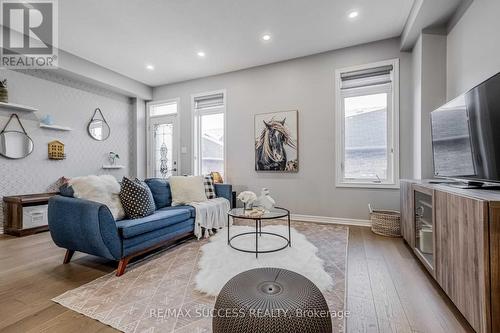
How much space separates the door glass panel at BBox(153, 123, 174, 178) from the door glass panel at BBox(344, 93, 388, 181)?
12.1 ft

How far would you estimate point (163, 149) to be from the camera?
545 cm

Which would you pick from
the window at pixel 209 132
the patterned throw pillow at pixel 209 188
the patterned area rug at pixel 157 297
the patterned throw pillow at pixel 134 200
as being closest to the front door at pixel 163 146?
the window at pixel 209 132

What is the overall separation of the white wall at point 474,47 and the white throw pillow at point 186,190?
10.9 feet

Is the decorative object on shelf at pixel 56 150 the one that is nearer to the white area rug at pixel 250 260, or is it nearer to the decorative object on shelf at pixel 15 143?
the decorative object on shelf at pixel 15 143

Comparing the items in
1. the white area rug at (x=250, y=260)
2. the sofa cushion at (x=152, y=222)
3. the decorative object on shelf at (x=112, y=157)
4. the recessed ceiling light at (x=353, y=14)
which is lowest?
the white area rug at (x=250, y=260)

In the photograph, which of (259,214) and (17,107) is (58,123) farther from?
(259,214)

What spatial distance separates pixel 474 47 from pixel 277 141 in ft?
8.70

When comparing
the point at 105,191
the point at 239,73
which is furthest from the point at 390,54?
the point at 105,191

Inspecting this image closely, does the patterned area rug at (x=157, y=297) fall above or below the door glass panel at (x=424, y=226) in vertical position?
below

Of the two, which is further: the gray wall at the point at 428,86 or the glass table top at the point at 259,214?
the gray wall at the point at 428,86

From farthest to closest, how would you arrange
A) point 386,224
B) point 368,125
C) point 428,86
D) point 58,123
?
point 58,123 < point 368,125 < point 386,224 < point 428,86

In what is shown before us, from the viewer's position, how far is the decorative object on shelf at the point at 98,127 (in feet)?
15.3

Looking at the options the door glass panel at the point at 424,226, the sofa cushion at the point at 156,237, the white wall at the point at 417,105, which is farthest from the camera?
the white wall at the point at 417,105

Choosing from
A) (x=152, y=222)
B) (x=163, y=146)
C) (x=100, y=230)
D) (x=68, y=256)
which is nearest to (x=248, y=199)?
(x=152, y=222)
